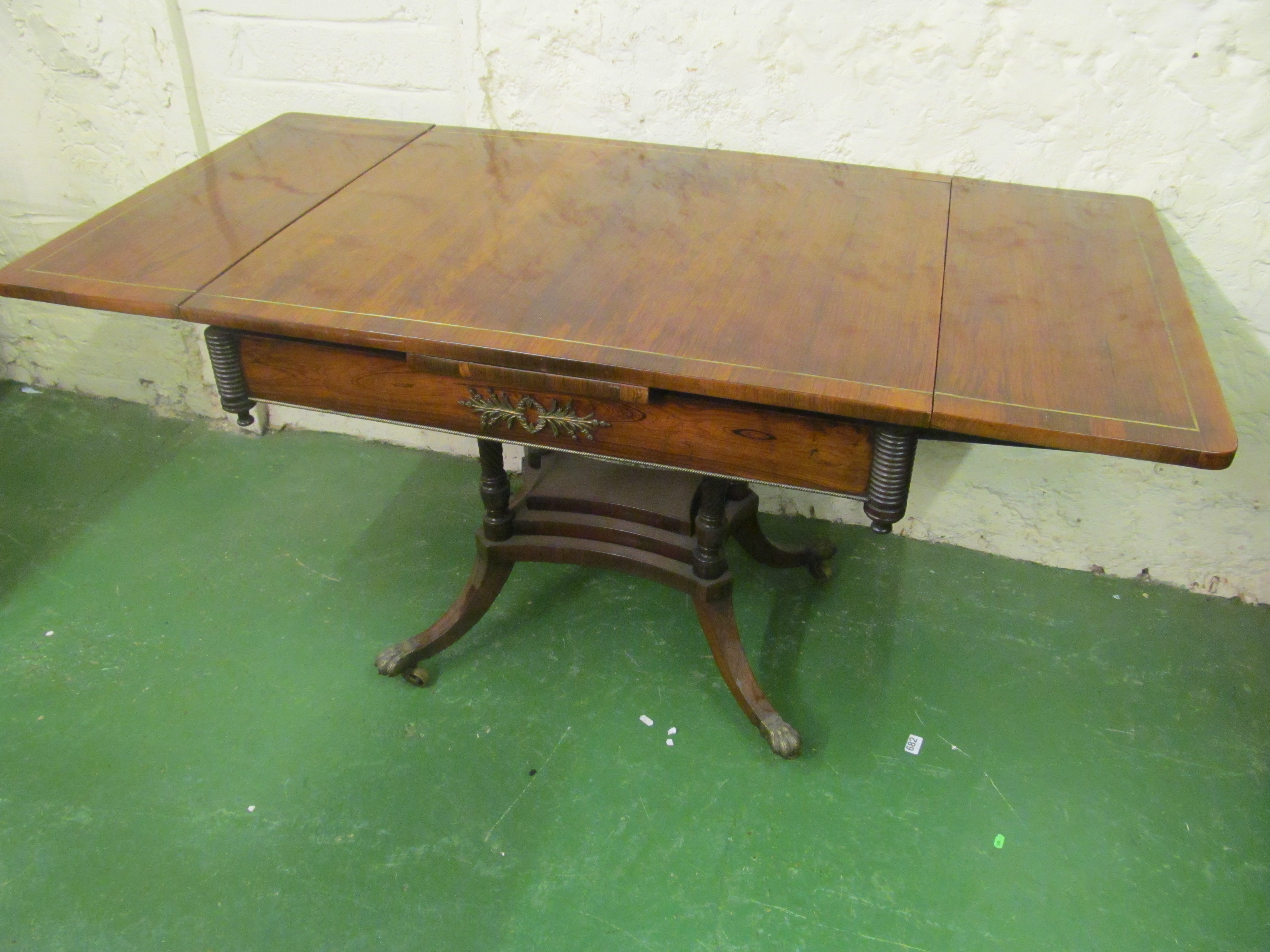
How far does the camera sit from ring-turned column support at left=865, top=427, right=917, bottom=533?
1262 millimetres

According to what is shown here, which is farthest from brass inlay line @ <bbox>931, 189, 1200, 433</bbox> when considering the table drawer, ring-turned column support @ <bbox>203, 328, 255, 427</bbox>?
ring-turned column support @ <bbox>203, 328, 255, 427</bbox>

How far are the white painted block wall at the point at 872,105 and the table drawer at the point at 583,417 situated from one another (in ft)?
3.09

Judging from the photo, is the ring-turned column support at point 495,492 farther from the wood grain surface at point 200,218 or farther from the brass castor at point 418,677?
the wood grain surface at point 200,218

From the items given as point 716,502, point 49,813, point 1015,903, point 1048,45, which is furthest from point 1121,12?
point 49,813

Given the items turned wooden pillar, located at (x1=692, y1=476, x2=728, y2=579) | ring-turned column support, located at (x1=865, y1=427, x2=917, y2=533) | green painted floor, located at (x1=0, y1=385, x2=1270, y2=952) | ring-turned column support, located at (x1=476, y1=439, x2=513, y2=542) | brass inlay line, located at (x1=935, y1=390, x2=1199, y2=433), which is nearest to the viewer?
brass inlay line, located at (x1=935, y1=390, x2=1199, y2=433)

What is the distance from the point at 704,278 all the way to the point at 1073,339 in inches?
21.2

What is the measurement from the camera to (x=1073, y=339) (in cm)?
132

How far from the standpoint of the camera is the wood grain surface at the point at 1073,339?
3.77 feet

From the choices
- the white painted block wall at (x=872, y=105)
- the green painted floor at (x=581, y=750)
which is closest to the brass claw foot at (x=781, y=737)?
the green painted floor at (x=581, y=750)

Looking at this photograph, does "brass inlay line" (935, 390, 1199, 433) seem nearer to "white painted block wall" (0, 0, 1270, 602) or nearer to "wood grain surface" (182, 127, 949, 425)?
"wood grain surface" (182, 127, 949, 425)

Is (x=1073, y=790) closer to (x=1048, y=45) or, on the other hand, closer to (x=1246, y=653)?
(x=1246, y=653)

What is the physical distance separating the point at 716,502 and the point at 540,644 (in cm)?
60

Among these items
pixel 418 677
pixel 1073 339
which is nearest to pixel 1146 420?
pixel 1073 339

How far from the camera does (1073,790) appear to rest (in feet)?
6.01
